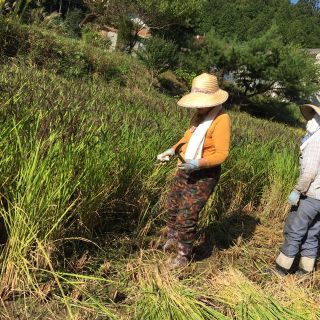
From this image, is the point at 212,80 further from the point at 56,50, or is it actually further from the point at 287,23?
the point at 287,23

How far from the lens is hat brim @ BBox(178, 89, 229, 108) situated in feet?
9.47

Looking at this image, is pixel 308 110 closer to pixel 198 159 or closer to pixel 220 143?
pixel 220 143

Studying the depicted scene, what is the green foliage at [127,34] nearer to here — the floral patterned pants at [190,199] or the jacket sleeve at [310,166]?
the jacket sleeve at [310,166]

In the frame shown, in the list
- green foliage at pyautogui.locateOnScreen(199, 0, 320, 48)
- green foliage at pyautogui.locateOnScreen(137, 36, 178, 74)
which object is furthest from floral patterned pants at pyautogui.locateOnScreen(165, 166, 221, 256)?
green foliage at pyautogui.locateOnScreen(199, 0, 320, 48)

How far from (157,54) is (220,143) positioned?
1508 centimetres

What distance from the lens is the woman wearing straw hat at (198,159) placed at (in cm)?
290

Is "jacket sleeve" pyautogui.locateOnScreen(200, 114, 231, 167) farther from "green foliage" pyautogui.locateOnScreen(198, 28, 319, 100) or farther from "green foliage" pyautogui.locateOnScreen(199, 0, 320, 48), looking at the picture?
"green foliage" pyautogui.locateOnScreen(199, 0, 320, 48)

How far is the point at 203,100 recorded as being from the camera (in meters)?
2.91

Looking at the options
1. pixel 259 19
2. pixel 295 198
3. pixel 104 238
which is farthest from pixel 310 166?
pixel 259 19

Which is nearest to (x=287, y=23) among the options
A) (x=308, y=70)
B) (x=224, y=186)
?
(x=308, y=70)

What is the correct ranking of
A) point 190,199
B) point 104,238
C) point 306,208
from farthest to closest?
point 306,208 → point 104,238 → point 190,199

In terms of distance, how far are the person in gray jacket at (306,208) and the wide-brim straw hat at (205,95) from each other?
81 centimetres

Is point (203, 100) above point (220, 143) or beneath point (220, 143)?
above

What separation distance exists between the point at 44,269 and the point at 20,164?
2.04 ft
